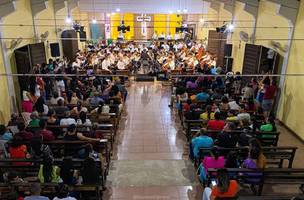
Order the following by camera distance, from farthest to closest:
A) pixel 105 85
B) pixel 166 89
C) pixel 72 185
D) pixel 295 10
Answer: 1. pixel 166 89
2. pixel 105 85
3. pixel 295 10
4. pixel 72 185

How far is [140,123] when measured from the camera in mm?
8336

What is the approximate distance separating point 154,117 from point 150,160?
8.31 ft

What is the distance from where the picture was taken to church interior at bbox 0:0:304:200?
193 inches

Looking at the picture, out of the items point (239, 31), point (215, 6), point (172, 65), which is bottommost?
point (172, 65)

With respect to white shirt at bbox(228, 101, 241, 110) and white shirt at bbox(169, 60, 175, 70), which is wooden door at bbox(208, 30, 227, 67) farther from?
white shirt at bbox(228, 101, 241, 110)

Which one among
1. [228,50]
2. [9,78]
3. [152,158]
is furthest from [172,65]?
[152,158]

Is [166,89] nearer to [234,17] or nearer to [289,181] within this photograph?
[234,17]

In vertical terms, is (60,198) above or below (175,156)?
above

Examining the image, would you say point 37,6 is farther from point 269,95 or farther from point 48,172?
point 269,95

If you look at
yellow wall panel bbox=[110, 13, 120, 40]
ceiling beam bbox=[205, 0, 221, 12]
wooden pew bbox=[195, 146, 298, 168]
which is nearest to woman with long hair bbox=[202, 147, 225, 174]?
wooden pew bbox=[195, 146, 298, 168]

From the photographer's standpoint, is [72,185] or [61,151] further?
[61,151]

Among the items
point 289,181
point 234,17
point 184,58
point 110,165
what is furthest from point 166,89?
point 289,181

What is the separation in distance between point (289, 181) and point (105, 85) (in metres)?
5.87

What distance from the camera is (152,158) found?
645cm
